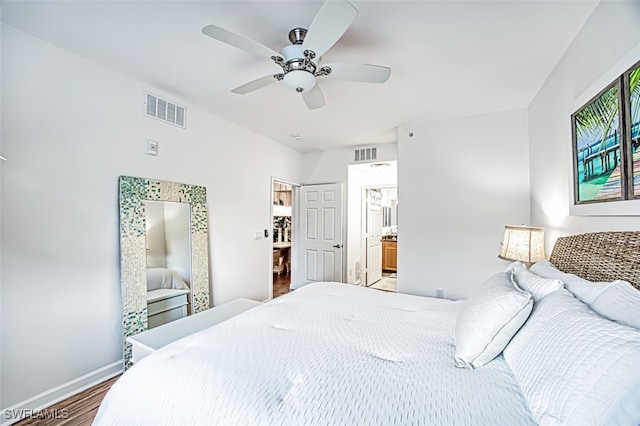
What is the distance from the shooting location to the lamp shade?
2207 millimetres

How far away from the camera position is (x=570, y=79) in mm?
1967

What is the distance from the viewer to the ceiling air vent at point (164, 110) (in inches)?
103

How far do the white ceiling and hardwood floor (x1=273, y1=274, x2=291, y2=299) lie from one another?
3173 millimetres

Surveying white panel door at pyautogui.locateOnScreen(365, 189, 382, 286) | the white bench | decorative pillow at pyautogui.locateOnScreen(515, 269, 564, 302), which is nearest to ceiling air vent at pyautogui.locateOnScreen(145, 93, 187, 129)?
the white bench

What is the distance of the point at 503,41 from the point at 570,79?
0.55 metres

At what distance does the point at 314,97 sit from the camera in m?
2.24

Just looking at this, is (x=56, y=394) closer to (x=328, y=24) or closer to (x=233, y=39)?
(x=233, y=39)

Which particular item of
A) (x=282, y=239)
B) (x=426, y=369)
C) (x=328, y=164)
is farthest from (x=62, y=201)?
(x=282, y=239)

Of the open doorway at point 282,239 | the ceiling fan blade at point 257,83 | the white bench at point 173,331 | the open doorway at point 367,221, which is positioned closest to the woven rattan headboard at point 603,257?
the ceiling fan blade at point 257,83

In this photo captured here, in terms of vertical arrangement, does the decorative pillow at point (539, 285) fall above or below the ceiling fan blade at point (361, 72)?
below

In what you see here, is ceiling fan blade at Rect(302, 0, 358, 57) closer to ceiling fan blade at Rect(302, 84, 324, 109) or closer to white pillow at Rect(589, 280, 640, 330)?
ceiling fan blade at Rect(302, 84, 324, 109)

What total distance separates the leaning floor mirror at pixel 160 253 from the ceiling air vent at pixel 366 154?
2481 millimetres

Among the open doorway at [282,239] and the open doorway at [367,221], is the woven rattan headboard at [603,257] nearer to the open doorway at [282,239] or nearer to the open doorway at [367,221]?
the open doorway at [367,221]

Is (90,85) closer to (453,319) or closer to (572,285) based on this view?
(453,319)
